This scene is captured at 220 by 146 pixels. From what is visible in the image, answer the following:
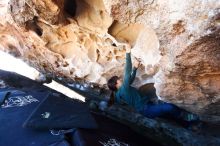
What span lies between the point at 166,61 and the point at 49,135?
145 centimetres

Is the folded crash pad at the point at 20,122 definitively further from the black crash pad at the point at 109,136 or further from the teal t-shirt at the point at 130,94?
the teal t-shirt at the point at 130,94

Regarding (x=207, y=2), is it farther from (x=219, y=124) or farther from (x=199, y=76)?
(x=219, y=124)

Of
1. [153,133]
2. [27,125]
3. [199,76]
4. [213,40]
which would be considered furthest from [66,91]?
[213,40]

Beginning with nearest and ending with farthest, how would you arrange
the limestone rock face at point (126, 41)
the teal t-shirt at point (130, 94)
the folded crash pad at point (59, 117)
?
the limestone rock face at point (126, 41) → the folded crash pad at point (59, 117) → the teal t-shirt at point (130, 94)

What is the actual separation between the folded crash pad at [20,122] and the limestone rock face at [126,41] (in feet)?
2.71

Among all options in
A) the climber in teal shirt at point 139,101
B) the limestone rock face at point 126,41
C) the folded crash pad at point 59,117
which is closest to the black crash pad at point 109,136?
the folded crash pad at point 59,117

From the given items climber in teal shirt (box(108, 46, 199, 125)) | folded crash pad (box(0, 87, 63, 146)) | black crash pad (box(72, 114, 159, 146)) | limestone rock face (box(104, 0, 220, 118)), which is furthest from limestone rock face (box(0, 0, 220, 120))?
folded crash pad (box(0, 87, 63, 146))

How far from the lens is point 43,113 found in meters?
4.04

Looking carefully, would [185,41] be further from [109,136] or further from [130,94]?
[109,136]

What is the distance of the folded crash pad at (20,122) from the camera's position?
12.2ft

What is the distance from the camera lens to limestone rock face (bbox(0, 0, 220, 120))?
3020 mm

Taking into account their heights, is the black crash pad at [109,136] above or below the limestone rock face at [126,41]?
below

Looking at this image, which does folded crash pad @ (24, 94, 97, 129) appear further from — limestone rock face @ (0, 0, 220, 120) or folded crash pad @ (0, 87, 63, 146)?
limestone rock face @ (0, 0, 220, 120)

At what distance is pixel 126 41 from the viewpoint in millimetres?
4504
